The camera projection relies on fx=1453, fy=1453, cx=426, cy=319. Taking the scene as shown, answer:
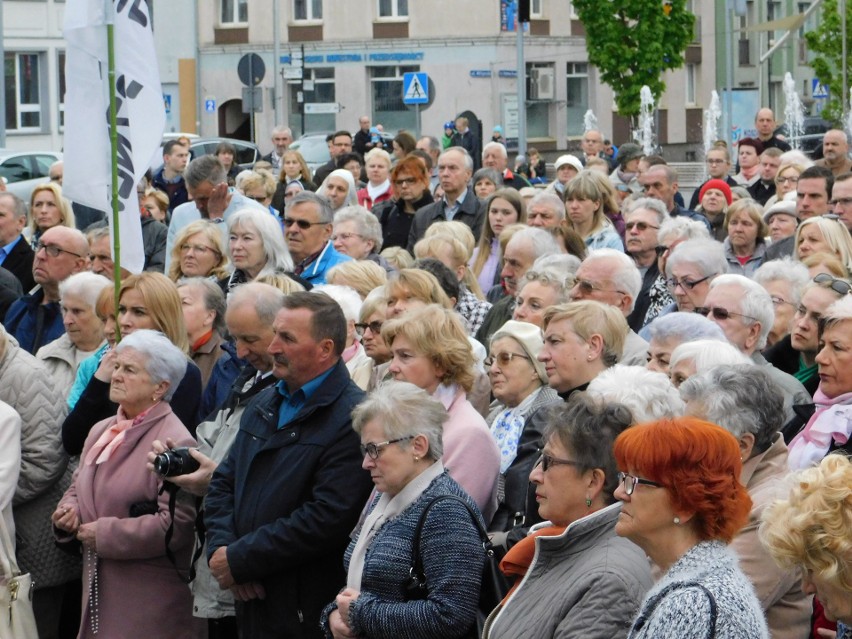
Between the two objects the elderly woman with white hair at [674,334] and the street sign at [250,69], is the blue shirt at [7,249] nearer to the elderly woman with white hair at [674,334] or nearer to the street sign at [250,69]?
the elderly woman with white hair at [674,334]

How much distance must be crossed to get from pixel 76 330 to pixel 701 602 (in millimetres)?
5112

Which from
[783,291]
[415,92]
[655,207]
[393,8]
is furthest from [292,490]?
[393,8]

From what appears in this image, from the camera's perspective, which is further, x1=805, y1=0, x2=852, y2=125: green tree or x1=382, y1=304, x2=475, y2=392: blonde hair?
x1=805, y1=0, x2=852, y2=125: green tree

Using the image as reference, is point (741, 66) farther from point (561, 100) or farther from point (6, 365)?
point (6, 365)

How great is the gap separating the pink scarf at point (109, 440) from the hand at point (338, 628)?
1.64 m

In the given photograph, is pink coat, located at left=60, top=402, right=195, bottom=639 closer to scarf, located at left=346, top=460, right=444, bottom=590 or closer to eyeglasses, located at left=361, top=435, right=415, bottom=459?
scarf, located at left=346, top=460, right=444, bottom=590

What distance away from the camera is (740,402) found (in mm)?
4906

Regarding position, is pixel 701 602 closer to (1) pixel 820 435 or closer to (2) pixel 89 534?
(1) pixel 820 435

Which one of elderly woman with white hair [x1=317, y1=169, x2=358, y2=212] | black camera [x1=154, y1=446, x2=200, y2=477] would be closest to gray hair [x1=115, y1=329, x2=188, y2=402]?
black camera [x1=154, y1=446, x2=200, y2=477]

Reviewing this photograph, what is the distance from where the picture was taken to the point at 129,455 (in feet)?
21.5

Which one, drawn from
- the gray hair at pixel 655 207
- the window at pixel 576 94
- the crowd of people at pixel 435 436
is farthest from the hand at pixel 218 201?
the window at pixel 576 94

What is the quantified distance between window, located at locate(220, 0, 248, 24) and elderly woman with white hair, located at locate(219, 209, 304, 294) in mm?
44163

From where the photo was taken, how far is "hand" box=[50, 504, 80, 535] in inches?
258

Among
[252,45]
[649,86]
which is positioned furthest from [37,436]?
[252,45]
